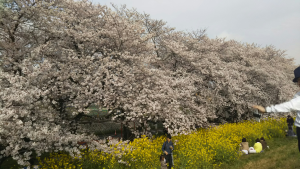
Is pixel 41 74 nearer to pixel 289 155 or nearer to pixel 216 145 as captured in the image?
pixel 216 145

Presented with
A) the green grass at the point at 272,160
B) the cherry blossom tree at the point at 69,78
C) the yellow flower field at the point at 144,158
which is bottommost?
the green grass at the point at 272,160

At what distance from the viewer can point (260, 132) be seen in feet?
38.8

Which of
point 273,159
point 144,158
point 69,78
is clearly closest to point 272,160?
point 273,159

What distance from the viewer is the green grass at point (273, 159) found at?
7523 millimetres

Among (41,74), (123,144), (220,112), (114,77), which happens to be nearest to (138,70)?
(114,77)

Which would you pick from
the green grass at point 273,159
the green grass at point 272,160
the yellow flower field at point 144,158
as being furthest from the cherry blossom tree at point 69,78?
the green grass at point 273,159

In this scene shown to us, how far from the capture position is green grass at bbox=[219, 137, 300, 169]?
7.52 metres

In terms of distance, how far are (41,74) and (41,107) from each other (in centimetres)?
136

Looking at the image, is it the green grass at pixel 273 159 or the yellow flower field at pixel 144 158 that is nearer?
the yellow flower field at pixel 144 158

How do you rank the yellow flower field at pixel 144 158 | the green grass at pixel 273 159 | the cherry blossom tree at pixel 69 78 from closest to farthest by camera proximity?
the cherry blossom tree at pixel 69 78
the yellow flower field at pixel 144 158
the green grass at pixel 273 159

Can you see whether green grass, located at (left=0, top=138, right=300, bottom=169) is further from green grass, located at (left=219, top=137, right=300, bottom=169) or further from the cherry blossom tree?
the cherry blossom tree

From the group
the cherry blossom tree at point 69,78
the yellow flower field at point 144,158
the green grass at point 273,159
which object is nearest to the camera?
the cherry blossom tree at point 69,78

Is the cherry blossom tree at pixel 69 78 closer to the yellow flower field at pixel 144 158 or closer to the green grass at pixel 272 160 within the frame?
the yellow flower field at pixel 144 158

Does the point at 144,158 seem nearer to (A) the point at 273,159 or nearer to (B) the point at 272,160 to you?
(B) the point at 272,160
